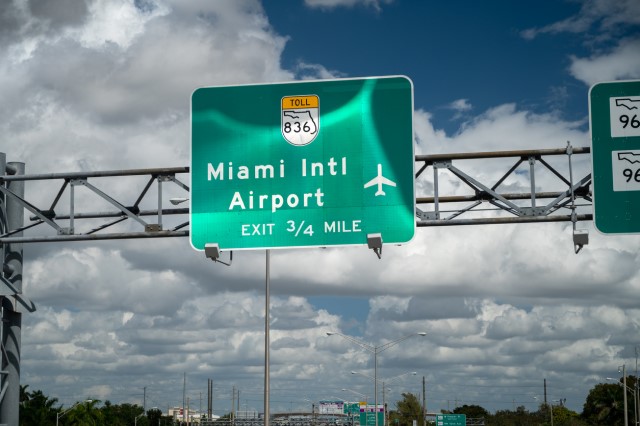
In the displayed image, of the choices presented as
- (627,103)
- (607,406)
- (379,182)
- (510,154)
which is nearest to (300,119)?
(379,182)

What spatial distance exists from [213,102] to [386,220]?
13.3 ft

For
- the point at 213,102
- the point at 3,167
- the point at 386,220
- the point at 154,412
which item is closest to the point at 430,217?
the point at 386,220

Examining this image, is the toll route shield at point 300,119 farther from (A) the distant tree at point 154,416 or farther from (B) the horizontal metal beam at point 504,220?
(A) the distant tree at point 154,416

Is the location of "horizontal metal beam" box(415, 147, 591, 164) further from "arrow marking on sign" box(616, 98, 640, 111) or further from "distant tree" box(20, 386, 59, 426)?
"distant tree" box(20, 386, 59, 426)

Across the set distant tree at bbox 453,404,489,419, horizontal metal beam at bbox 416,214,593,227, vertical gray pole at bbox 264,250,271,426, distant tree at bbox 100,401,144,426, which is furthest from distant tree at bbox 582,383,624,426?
horizontal metal beam at bbox 416,214,593,227

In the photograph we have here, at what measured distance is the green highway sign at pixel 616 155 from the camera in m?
18.5

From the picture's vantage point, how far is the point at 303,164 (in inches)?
746

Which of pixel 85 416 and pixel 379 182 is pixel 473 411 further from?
pixel 379 182

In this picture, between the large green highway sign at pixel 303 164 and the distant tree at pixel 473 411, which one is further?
the distant tree at pixel 473 411

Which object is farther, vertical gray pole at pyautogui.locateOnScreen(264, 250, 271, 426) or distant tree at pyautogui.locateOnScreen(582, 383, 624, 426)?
distant tree at pyautogui.locateOnScreen(582, 383, 624, 426)

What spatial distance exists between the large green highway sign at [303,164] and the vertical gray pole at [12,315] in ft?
14.4

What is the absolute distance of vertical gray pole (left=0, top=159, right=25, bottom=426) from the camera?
70.4 feet

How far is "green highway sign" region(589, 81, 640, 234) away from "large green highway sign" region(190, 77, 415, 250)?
131 inches

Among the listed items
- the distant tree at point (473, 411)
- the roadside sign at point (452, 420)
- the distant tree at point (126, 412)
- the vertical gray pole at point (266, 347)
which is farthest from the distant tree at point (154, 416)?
the vertical gray pole at point (266, 347)
